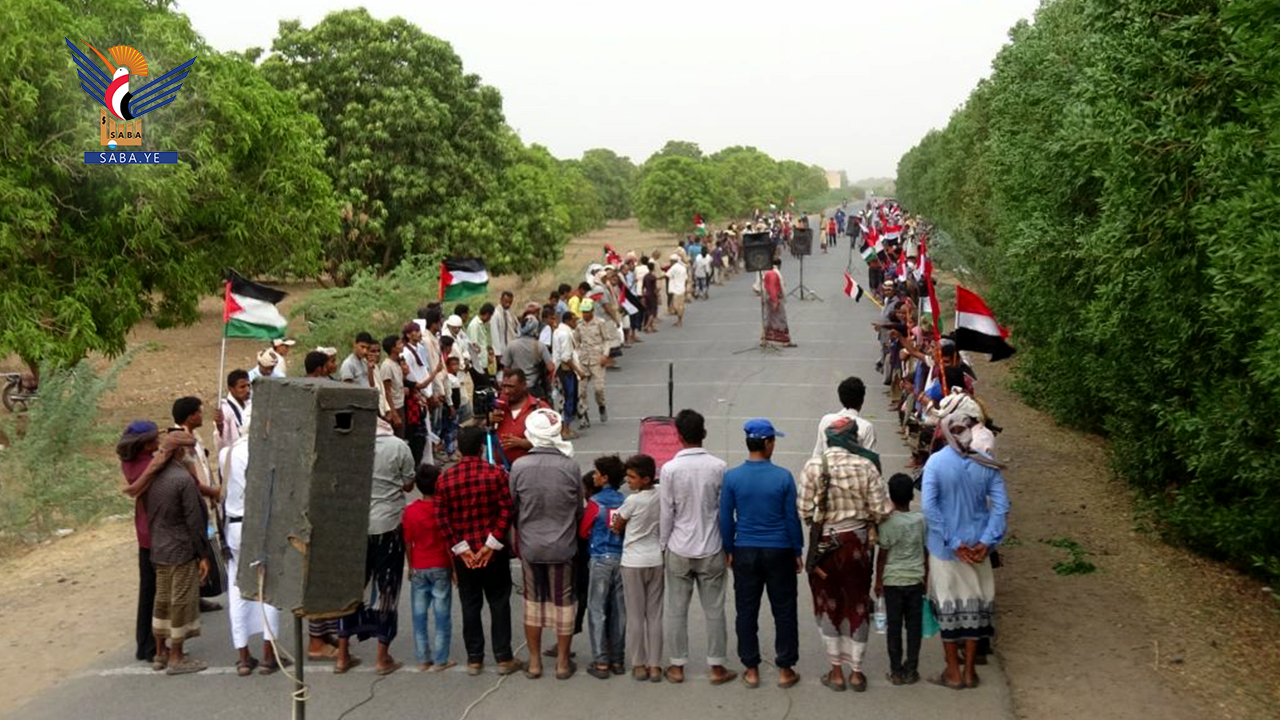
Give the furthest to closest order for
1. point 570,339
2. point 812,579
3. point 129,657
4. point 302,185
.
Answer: point 302,185 → point 570,339 → point 129,657 → point 812,579

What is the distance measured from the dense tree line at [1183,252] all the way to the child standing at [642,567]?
3674 mm

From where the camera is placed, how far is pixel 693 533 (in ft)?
25.1

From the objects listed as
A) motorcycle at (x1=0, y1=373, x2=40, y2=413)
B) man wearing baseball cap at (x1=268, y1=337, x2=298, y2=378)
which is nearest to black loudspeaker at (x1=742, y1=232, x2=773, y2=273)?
motorcycle at (x1=0, y1=373, x2=40, y2=413)

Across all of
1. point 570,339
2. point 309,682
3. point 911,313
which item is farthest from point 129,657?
point 911,313

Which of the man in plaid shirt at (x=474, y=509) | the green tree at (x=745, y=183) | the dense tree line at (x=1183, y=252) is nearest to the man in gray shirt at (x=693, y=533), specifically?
the man in plaid shirt at (x=474, y=509)

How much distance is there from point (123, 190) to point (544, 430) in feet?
43.0

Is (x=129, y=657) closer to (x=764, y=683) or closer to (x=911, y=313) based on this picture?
(x=764, y=683)

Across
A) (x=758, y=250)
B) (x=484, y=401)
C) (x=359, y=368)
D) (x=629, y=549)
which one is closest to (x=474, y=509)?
(x=629, y=549)

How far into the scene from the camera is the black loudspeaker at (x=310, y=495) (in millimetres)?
5996

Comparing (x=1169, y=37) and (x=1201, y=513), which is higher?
(x=1169, y=37)

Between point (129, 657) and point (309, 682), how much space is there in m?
1.60

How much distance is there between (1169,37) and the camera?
387 inches

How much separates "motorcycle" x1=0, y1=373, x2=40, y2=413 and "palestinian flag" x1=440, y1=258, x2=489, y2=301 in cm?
704

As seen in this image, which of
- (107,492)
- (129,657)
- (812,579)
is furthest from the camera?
(107,492)
